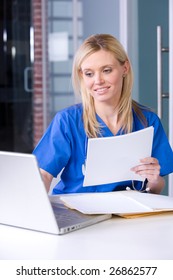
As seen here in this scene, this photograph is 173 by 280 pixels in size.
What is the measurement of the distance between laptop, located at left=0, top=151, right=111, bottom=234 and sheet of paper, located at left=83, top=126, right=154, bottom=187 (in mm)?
200

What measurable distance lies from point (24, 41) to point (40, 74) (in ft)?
2.23

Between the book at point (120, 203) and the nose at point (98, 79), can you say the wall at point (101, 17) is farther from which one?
the book at point (120, 203)

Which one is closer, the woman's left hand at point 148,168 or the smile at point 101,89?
the woman's left hand at point 148,168

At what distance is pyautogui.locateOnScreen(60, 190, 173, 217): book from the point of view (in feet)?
4.09

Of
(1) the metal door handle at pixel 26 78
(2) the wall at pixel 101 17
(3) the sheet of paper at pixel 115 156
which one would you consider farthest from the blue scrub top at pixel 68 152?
(1) the metal door handle at pixel 26 78

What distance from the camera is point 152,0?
287cm

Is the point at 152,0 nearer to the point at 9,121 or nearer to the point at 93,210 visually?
the point at 93,210

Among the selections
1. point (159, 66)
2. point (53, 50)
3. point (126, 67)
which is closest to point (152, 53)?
point (159, 66)

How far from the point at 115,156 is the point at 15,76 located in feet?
14.3

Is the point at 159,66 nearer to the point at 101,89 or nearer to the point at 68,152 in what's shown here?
the point at 101,89

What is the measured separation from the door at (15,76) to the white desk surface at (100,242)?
13.4 ft

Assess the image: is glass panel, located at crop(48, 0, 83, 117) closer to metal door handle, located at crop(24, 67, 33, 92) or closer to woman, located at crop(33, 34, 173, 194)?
metal door handle, located at crop(24, 67, 33, 92)

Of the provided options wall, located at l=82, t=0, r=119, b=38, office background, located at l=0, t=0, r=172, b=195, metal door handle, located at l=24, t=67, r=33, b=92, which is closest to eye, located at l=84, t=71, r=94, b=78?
office background, located at l=0, t=0, r=172, b=195

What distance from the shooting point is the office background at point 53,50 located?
2.91 meters
